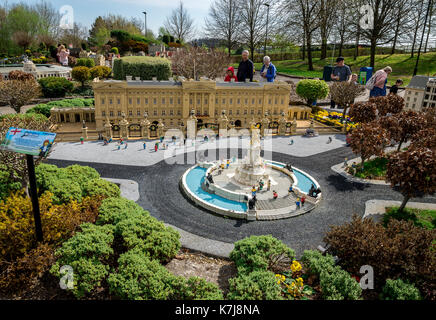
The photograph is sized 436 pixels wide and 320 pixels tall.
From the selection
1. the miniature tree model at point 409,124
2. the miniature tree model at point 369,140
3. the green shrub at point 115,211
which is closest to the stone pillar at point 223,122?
the miniature tree model at point 369,140

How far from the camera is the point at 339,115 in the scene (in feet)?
197

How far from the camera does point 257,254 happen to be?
54.4 ft

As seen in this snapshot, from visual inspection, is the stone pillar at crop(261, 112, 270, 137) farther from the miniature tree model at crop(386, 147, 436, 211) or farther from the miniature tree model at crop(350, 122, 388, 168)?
the miniature tree model at crop(386, 147, 436, 211)

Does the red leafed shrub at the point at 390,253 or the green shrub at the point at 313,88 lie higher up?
the green shrub at the point at 313,88

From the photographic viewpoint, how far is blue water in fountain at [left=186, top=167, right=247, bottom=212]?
88.0ft

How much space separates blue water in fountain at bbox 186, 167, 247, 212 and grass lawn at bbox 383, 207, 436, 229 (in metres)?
12.0

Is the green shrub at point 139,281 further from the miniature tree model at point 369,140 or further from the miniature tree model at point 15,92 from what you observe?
the miniature tree model at point 15,92

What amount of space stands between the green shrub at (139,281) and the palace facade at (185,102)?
32282mm

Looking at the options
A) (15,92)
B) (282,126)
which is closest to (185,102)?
(282,126)

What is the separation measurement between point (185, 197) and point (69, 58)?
85.8 metres

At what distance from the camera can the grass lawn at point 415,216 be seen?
81.3ft

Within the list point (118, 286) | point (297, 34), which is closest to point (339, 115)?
point (297, 34)

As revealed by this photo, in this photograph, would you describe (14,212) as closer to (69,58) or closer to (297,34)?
(297,34)

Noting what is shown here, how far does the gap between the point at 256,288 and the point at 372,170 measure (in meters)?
26.0
